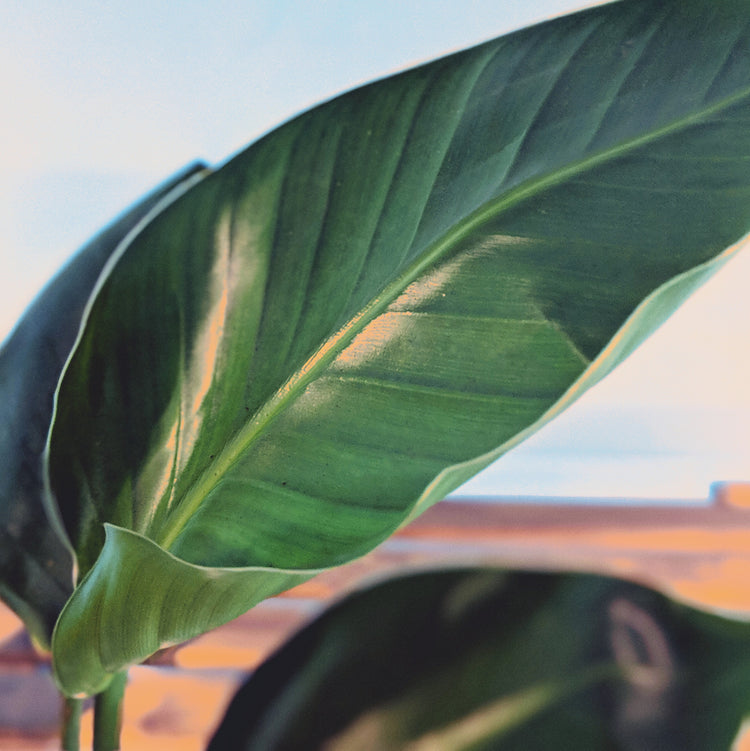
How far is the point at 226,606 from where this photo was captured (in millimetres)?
257

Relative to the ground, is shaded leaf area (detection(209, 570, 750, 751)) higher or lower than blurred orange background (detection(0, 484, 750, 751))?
higher

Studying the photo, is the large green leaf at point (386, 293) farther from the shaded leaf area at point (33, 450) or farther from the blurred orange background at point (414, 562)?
the blurred orange background at point (414, 562)

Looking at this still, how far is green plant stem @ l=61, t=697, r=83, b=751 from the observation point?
1.13 feet

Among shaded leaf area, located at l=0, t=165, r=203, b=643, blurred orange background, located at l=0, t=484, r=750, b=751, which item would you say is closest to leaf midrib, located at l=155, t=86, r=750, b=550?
shaded leaf area, located at l=0, t=165, r=203, b=643

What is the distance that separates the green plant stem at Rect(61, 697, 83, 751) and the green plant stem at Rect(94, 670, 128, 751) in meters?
0.02

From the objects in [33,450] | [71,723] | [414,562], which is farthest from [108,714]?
[414,562]

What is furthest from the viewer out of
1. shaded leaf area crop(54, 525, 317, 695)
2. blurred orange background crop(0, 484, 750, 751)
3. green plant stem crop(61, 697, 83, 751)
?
blurred orange background crop(0, 484, 750, 751)

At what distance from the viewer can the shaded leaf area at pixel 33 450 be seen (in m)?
0.39

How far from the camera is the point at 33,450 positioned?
402mm

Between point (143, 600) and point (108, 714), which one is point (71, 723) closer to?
point (108, 714)

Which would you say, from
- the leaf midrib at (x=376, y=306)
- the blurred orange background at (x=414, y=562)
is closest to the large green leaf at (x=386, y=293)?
the leaf midrib at (x=376, y=306)

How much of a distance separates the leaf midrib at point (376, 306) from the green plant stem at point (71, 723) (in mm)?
94

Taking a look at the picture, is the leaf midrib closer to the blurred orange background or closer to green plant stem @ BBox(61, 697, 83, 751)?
green plant stem @ BBox(61, 697, 83, 751)

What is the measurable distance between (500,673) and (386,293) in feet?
0.55
